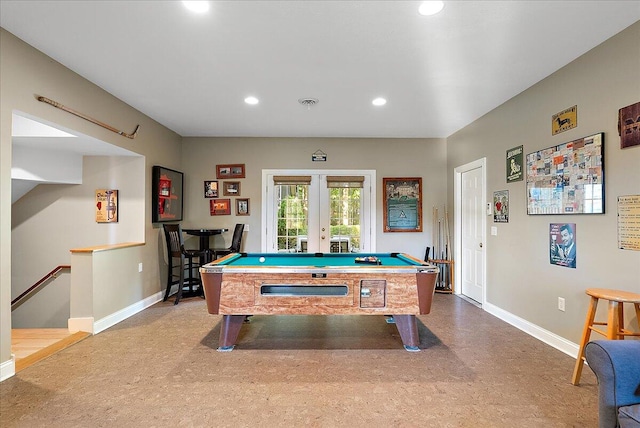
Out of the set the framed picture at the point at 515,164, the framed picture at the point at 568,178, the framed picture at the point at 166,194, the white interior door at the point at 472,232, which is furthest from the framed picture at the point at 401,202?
the framed picture at the point at 166,194

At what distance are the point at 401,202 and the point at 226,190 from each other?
3.04 meters

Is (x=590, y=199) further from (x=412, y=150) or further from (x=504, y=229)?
(x=412, y=150)

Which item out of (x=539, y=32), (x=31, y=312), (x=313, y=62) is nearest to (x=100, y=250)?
(x=31, y=312)

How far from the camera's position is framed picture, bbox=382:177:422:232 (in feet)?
18.1

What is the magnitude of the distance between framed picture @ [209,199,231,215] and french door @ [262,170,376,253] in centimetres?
67

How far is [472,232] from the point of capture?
4.70m

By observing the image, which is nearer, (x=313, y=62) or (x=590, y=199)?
(x=590, y=199)

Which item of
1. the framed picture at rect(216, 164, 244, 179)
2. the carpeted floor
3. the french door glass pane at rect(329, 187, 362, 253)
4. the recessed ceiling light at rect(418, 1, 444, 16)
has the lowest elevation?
the carpeted floor

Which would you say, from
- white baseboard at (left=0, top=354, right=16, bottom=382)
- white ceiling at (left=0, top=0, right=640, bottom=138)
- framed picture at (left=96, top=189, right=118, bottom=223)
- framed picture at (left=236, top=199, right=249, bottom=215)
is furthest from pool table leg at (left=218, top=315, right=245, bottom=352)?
framed picture at (left=236, top=199, right=249, bottom=215)

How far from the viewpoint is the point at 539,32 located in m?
2.35

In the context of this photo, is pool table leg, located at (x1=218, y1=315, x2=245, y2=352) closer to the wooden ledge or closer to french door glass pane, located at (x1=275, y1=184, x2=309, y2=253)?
the wooden ledge

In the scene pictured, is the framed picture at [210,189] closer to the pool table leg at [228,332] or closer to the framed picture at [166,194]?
the framed picture at [166,194]

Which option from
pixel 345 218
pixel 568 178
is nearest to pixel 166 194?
pixel 345 218

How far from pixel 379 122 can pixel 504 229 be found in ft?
7.20
